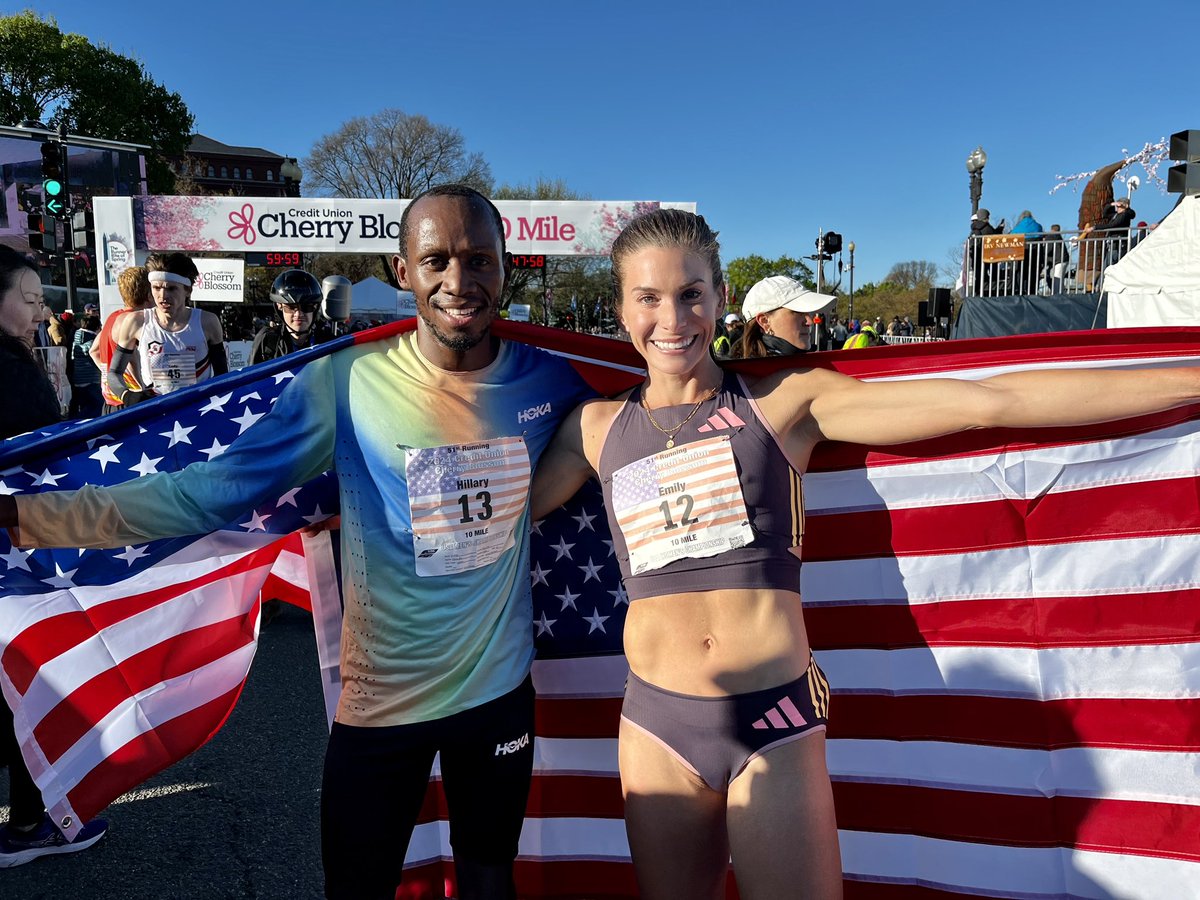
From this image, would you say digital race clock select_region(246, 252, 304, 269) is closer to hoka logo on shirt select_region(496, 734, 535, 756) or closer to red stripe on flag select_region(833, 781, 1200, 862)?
hoka logo on shirt select_region(496, 734, 535, 756)

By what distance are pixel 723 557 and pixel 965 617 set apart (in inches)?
39.0

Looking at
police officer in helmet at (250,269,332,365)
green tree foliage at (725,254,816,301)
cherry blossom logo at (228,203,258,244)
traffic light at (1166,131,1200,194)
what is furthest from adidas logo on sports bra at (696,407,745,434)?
green tree foliage at (725,254,816,301)

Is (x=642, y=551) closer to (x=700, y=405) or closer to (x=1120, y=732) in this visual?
(x=700, y=405)

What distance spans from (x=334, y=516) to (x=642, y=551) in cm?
104

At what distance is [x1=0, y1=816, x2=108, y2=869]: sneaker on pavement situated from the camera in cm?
325

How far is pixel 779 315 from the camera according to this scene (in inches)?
192

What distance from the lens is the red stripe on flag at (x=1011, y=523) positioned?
2432 millimetres

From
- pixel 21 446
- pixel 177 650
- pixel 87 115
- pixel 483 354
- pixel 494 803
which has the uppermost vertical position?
pixel 87 115

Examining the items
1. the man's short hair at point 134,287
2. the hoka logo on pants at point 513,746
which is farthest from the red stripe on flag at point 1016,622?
the man's short hair at point 134,287

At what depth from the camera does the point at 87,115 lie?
47.2 m

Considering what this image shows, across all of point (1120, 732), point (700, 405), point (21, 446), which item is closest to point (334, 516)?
point (21, 446)

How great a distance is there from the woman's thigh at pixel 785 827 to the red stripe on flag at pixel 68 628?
1.72 meters

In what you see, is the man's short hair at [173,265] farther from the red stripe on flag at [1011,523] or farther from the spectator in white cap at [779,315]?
the red stripe on flag at [1011,523]

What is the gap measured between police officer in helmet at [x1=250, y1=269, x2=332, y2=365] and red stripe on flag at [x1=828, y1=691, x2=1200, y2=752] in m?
5.01
